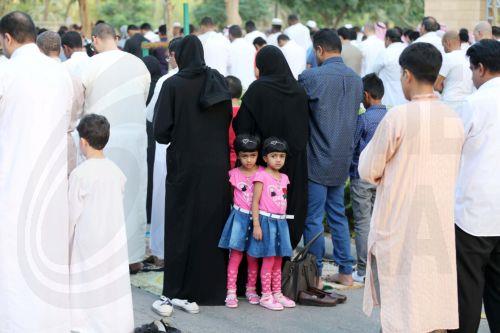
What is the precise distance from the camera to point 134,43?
16109mm

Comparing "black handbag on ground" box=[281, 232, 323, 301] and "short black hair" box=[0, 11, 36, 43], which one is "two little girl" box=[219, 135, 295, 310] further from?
"short black hair" box=[0, 11, 36, 43]

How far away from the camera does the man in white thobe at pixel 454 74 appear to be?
11500mm

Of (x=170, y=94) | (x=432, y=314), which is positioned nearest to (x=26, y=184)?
(x=170, y=94)

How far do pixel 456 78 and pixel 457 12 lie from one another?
1231cm

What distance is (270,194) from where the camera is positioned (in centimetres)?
670

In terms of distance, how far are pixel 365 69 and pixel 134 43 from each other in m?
4.08

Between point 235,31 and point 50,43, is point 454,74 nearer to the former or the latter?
point 50,43

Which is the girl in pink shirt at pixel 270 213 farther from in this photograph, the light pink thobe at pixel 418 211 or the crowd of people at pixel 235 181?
the light pink thobe at pixel 418 211

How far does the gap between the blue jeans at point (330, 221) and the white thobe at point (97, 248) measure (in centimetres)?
205

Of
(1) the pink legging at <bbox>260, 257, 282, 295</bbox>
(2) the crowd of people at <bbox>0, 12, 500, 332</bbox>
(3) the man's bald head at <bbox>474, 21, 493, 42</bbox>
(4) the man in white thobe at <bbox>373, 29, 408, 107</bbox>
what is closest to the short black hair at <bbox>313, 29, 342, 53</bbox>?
(2) the crowd of people at <bbox>0, 12, 500, 332</bbox>

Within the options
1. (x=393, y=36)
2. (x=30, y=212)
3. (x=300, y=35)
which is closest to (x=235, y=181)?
(x=30, y=212)

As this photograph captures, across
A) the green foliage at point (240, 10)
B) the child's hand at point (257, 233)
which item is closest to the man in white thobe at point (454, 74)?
the child's hand at point (257, 233)

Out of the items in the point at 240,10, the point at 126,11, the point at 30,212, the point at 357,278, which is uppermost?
the point at 126,11

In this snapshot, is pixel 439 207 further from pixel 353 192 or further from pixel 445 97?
pixel 445 97
